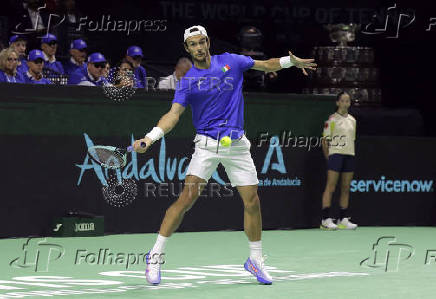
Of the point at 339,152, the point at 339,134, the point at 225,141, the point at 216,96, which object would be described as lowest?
the point at 339,152

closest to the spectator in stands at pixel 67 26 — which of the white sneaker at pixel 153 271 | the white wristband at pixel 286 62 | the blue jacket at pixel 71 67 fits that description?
the blue jacket at pixel 71 67

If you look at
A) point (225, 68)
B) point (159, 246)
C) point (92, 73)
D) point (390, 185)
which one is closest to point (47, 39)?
point (92, 73)

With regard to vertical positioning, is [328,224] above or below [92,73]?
below

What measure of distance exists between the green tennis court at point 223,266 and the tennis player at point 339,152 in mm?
486

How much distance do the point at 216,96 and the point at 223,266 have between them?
2126 millimetres

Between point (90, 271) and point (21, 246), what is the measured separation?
2329mm

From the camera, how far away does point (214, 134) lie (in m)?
9.12

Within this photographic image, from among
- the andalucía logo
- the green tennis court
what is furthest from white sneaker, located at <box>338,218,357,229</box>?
the andalucía logo

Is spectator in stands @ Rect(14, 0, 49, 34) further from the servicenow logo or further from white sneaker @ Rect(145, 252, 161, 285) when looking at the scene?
white sneaker @ Rect(145, 252, 161, 285)

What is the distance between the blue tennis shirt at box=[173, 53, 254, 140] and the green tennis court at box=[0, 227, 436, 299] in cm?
133

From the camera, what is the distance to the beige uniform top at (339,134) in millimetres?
14586

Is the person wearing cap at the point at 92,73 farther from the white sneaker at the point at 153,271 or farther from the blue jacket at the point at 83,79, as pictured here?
the white sneaker at the point at 153,271

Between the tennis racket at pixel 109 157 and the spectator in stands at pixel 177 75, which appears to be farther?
the spectator in stands at pixel 177 75

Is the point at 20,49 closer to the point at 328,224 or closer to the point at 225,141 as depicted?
the point at 328,224
